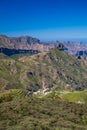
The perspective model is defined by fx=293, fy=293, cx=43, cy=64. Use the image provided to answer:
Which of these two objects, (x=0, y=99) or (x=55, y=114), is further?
(x=0, y=99)

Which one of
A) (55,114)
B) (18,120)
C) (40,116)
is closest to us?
(18,120)

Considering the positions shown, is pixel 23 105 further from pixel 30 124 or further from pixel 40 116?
pixel 30 124

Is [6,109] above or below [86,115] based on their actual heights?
above

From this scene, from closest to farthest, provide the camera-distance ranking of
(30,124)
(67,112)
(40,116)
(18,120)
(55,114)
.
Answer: (30,124) < (18,120) < (40,116) < (55,114) < (67,112)

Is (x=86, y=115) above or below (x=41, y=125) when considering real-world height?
below

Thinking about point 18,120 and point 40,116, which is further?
point 40,116

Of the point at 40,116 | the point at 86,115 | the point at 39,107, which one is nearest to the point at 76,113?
the point at 86,115

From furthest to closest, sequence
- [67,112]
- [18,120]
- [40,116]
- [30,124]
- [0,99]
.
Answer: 1. [0,99]
2. [67,112]
3. [40,116]
4. [18,120]
5. [30,124]

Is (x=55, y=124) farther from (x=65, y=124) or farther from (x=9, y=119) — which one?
(x=9, y=119)

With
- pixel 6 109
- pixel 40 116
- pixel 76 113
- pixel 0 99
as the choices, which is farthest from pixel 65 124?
pixel 0 99
